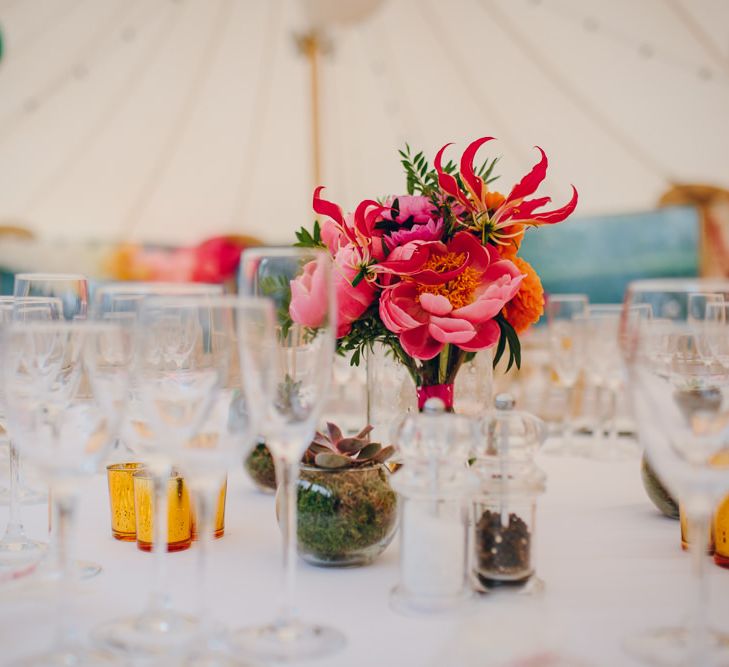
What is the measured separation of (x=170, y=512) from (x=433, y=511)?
293 millimetres

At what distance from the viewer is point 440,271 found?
823mm

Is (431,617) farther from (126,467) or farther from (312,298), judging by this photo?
(126,467)

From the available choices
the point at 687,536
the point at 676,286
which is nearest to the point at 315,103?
the point at 687,536

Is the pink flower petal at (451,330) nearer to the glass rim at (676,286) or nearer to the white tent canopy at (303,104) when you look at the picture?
the glass rim at (676,286)

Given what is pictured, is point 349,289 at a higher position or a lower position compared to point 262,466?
higher

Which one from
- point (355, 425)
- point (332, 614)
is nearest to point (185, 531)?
point (332, 614)

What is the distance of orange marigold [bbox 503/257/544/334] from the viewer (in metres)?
0.85

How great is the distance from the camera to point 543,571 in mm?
771

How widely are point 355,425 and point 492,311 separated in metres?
0.74

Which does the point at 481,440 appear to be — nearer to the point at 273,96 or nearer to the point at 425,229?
the point at 425,229

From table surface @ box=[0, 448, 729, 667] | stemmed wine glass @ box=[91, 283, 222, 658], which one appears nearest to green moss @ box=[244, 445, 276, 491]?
table surface @ box=[0, 448, 729, 667]

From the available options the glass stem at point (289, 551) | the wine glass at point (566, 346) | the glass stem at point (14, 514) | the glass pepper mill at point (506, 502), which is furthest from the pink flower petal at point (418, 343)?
the wine glass at point (566, 346)

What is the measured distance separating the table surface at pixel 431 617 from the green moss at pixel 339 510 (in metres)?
0.03

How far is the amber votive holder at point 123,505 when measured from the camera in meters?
0.87
